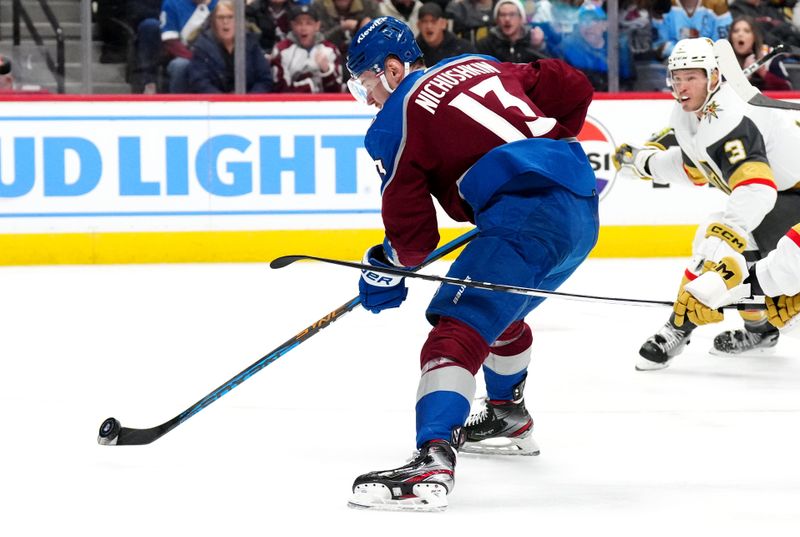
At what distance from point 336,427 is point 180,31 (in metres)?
4.05

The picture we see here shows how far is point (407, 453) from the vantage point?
2.93m

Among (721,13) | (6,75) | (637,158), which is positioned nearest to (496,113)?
(637,158)

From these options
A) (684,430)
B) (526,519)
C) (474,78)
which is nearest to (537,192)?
(474,78)

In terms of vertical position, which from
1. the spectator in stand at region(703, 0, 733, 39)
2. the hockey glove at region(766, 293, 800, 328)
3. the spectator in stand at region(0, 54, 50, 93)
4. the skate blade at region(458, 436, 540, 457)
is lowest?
the skate blade at region(458, 436, 540, 457)

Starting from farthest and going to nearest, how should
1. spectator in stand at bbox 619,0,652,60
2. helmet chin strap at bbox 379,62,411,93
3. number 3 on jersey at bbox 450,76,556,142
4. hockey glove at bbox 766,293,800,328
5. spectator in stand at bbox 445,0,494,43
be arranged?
spectator in stand at bbox 619,0,652,60, spectator in stand at bbox 445,0,494,43, hockey glove at bbox 766,293,800,328, helmet chin strap at bbox 379,62,411,93, number 3 on jersey at bbox 450,76,556,142

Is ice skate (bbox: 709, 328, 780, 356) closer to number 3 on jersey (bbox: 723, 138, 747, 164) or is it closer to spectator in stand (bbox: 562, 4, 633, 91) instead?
number 3 on jersey (bbox: 723, 138, 747, 164)

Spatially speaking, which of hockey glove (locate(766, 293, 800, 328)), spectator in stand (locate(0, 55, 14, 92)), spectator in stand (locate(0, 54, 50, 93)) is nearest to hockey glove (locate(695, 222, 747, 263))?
hockey glove (locate(766, 293, 800, 328))

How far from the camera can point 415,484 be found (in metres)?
2.38

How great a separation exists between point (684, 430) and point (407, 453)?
0.74 meters

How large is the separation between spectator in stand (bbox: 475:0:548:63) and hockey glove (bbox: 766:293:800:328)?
3772mm

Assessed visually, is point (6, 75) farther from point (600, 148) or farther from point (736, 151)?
point (736, 151)

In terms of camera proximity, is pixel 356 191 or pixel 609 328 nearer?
pixel 609 328

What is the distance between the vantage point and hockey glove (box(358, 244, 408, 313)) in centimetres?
270

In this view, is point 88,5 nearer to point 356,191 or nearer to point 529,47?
point 356,191
